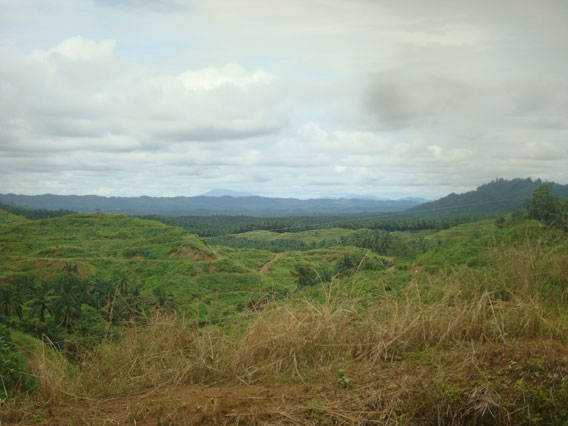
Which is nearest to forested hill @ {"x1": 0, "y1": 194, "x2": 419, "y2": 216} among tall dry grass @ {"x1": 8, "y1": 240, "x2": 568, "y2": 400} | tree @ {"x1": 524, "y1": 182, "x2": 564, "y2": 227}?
tree @ {"x1": 524, "y1": 182, "x2": 564, "y2": 227}

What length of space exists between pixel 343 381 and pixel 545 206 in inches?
296

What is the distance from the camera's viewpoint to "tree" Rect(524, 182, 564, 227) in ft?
26.9

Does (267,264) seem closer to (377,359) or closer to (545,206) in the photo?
(545,206)

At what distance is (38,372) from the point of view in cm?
371

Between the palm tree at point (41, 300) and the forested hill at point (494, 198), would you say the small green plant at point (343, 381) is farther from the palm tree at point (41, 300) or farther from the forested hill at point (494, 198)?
the palm tree at point (41, 300)

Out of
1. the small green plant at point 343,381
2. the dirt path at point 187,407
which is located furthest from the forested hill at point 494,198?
the dirt path at point 187,407

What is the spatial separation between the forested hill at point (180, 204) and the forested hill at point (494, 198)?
1725cm

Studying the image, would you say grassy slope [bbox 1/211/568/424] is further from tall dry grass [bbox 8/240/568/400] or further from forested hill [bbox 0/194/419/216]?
forested hill [bbox 0/194/419/216]

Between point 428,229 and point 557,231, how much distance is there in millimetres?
7083

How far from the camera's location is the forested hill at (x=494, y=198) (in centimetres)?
1085

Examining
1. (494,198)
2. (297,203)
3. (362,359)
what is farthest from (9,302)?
(297,203)

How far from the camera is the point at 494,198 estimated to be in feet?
57.4

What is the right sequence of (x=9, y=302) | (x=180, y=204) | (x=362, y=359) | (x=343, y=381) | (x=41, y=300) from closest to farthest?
(x=343, y=381), (x=362, y=359), (x=9, y=302), (x=41, y=300), (x=180, y=204)

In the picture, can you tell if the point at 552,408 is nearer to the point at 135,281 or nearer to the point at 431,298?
the point at 431,298
